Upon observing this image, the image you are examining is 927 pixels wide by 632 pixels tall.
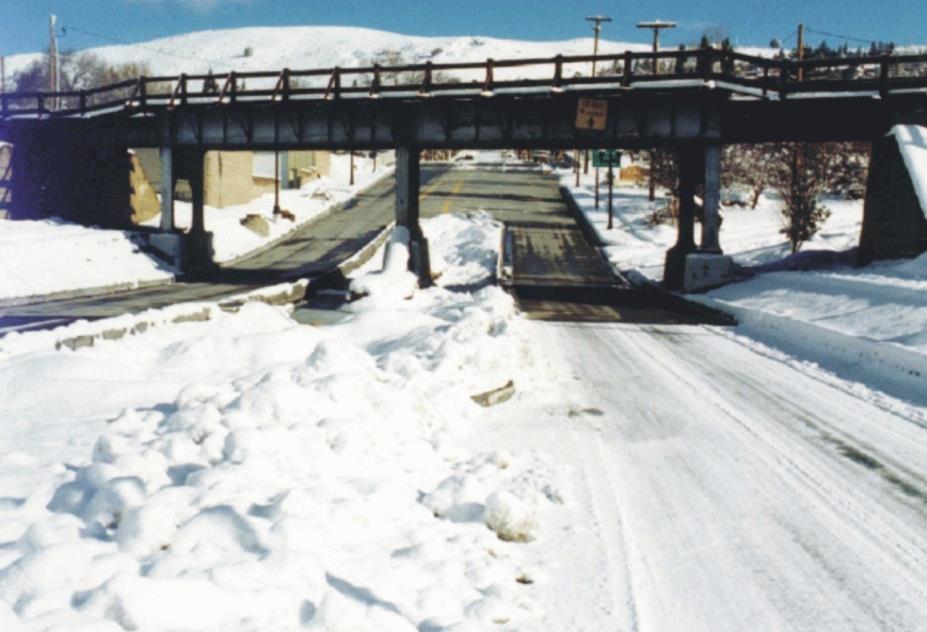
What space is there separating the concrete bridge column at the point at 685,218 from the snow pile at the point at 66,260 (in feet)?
65.6

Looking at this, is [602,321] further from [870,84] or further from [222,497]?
[222,497]

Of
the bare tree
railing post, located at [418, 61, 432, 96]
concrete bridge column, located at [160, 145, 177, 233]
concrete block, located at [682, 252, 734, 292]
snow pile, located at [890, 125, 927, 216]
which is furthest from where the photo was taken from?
concrete bridge column, located at [160, 145, 177, 233]

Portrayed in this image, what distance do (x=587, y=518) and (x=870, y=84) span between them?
75.1 feet

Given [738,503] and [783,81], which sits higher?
[783,81]

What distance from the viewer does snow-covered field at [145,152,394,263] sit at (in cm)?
4184

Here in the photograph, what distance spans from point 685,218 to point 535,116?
21.7 feet

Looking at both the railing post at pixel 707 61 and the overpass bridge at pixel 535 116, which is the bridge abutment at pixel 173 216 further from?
the railing post at pixel 707 61

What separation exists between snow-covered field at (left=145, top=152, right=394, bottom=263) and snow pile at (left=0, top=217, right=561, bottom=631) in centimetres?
3298

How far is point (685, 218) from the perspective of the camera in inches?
1077

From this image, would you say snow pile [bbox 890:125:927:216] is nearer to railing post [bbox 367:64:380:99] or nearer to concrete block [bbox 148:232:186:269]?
railing post [bbox 367:64:380:99]

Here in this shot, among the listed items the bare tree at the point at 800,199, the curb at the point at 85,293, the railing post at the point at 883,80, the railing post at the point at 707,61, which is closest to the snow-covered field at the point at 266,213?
the curb at the point at 85,293

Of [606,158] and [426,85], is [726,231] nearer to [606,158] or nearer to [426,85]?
[606,158]

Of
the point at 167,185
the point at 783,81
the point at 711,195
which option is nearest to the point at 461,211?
the point at 167,185

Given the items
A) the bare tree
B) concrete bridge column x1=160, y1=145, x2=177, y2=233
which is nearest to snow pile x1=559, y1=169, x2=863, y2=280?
the bare tree
